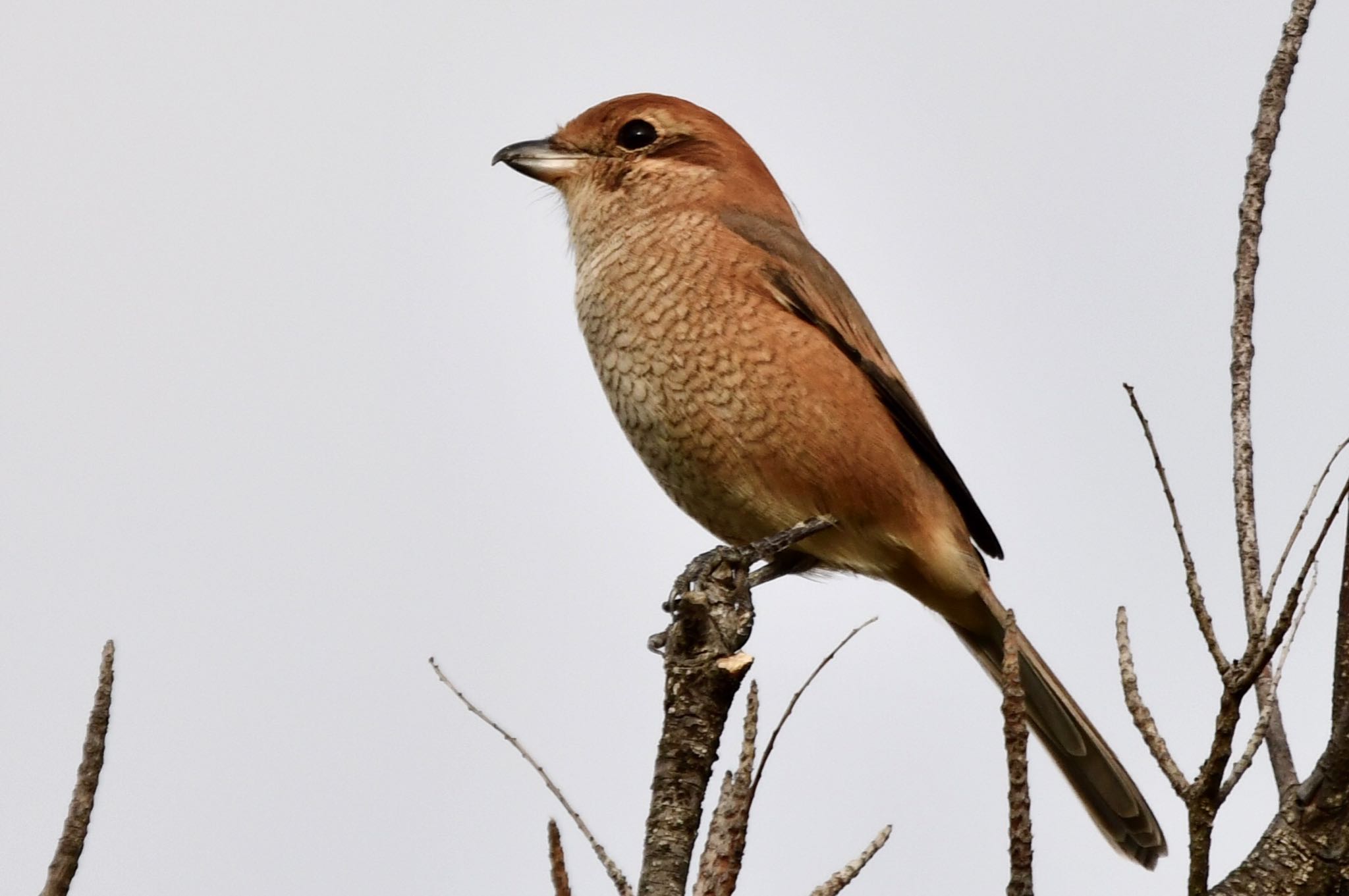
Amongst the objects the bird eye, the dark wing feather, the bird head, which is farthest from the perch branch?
the bird eye

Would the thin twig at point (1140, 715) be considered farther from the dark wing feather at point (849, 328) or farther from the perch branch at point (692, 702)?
the dark wing feather at point (849, 328)

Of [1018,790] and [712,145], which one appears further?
[712,145]

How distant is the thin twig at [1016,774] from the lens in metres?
2.33

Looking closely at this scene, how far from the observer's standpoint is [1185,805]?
8.64 feet

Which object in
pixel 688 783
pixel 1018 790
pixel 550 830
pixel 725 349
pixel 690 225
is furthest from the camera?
pixel 690 225

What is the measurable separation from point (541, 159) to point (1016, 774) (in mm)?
3630

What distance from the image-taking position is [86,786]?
2.39 m

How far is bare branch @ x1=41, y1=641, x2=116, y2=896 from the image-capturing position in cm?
235

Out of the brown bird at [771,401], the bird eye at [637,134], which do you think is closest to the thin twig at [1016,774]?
the brown bird at [771,401]

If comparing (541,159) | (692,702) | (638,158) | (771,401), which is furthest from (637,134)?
(692,702)

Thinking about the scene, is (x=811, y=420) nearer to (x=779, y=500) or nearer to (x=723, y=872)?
(x=779, y=500)

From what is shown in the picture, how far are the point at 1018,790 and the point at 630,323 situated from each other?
2.61 m

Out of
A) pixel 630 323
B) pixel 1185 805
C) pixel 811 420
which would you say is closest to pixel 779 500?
pixel 811 420

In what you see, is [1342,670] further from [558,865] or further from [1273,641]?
[558,865]
